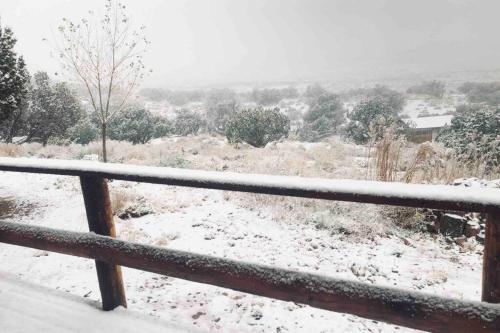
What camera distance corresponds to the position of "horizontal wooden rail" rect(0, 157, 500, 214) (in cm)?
130

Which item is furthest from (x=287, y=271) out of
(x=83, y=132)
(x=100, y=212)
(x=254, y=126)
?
(x=83, y=132)

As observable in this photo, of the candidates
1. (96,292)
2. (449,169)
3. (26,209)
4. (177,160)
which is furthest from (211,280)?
(177,160)

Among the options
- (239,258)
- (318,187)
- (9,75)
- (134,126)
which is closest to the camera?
(318,187)

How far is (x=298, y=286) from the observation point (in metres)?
1.55

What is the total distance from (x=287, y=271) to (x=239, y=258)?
291cm

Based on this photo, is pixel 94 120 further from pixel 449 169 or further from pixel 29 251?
pixel 449 169

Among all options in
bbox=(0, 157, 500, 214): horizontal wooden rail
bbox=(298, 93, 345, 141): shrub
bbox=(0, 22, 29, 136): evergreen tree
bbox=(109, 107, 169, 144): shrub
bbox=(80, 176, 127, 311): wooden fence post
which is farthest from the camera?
bbox=(298, 93, 345, 141): shrub

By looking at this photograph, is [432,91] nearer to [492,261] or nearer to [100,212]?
[492,261]

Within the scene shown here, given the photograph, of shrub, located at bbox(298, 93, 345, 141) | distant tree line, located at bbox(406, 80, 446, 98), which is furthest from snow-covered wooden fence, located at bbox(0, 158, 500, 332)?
distant tree line, located at bbox(406, 80, 446, 98)

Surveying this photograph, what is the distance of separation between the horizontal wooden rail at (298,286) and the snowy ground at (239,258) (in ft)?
1.97

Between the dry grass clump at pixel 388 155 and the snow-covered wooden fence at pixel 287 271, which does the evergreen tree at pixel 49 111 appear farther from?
the snow-covered wooden fence at pixel 287 271

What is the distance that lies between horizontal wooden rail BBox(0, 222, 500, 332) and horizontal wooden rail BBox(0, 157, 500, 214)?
0.39 meters

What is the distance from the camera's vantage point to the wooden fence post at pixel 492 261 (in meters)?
1.32

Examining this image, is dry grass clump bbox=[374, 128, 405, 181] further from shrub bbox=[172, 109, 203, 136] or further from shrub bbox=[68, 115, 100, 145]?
shrub bbox=[172, 109, 203, 136]
